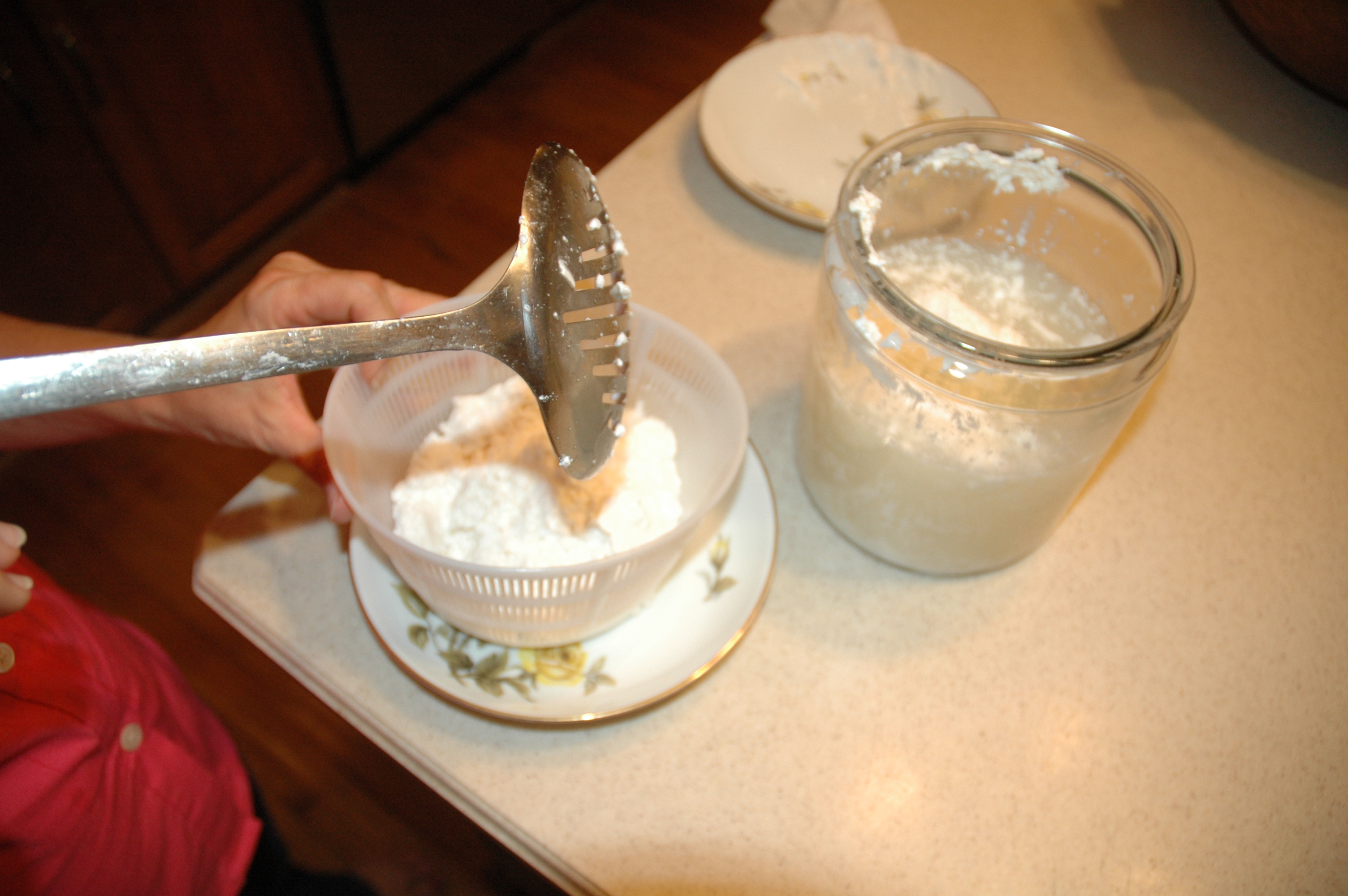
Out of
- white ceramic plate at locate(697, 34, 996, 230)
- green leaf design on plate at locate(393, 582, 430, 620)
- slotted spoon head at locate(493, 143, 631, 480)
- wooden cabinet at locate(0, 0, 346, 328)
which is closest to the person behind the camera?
slotted spoon head at locate(493, 143, 631, 480)

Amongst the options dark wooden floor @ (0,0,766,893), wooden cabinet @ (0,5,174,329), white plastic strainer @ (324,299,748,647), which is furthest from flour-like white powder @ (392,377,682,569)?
wooden cabinet @ (0,5,174,329)

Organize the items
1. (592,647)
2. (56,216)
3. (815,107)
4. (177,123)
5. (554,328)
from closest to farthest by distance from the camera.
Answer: (554,328), (592,647), (815,107), (56,216), (177,123)

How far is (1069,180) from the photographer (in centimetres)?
64

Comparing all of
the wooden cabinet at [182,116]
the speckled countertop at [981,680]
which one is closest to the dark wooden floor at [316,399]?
the wooden cabinet at [182,116]

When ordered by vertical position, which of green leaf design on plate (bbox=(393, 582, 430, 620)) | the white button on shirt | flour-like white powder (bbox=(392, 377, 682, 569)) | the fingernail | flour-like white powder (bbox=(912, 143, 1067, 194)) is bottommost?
the white button on shirt

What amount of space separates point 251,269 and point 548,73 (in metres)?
0.93

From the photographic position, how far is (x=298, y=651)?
58cm

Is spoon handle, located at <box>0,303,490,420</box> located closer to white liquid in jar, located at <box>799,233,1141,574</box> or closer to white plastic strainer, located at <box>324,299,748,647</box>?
white plastic strainer, located at <box>324,299,748,647</box>

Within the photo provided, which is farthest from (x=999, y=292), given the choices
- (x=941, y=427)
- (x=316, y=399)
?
(x=316, y=399)

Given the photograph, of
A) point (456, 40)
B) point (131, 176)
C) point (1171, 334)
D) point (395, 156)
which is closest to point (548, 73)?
point (456, 40)

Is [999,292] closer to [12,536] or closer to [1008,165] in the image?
[1008,165]

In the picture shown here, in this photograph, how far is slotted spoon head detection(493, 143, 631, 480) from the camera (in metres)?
0.46

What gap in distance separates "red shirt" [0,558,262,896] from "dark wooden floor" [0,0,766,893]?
1.17 ft

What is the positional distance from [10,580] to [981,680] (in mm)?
583
